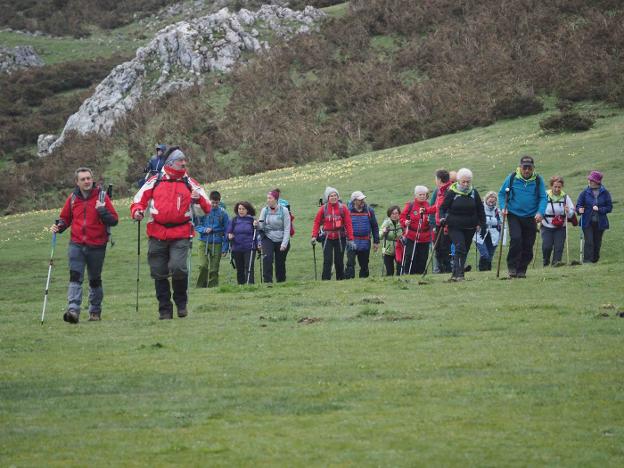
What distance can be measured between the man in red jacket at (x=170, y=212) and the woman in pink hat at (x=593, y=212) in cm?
1322

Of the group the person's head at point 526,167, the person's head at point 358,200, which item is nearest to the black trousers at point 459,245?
the person's head at point 526,167

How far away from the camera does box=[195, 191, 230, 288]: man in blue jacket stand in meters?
29.0

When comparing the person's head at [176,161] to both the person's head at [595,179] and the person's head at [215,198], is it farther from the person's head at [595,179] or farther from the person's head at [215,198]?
the person's head at [595,179]

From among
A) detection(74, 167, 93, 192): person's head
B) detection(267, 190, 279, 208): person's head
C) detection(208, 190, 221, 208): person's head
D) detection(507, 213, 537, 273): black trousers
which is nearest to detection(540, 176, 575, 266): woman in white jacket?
detection(507, 213, 537, 273): black trousers

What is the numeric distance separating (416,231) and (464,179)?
5.19 m

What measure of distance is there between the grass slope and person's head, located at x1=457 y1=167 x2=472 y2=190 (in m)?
2.03

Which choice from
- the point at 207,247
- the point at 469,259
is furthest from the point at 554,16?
the point at 207,247

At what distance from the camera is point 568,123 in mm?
53312

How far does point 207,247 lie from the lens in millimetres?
29156

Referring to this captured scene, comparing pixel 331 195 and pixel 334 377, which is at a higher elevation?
pixel 331 195

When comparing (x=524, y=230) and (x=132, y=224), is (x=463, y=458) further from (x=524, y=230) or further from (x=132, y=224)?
(x=132, y=224)

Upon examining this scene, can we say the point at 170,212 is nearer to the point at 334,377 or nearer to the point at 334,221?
the point at 334,377

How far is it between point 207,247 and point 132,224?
1895cm

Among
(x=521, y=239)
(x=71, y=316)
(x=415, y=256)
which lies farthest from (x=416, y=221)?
(x=71, y=316)
